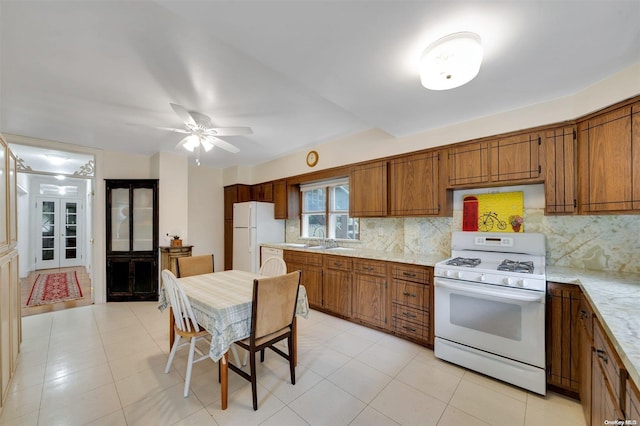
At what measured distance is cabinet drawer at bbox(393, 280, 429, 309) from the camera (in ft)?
8.48

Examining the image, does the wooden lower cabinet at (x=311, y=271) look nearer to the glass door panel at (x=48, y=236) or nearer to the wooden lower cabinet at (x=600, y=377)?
the wooden lower cabinet at (x=600, y=377)

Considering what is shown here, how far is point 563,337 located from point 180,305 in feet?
9.37

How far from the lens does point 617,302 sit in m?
1.37

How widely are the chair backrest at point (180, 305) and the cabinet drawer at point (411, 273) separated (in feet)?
6.57

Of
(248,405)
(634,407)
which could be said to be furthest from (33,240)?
(634,407)

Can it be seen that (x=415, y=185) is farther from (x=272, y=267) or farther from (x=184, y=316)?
(x=184, y=316)

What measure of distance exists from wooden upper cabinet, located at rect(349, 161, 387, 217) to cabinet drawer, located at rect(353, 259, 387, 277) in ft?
2.14

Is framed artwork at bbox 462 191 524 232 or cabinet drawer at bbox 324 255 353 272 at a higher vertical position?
framed artwork at bbox 462 191 524 232

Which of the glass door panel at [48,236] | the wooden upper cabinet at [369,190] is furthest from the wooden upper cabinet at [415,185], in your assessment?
the glass door panel at [48,236]

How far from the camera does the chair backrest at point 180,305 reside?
183 cm

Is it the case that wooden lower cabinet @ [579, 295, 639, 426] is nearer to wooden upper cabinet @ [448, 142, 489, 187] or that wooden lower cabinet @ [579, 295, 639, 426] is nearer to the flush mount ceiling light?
wooden upper cabinet @ [448, 142, 489, 187]

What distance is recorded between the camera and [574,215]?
7.08 ft

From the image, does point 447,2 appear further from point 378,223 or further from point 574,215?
point 378,223

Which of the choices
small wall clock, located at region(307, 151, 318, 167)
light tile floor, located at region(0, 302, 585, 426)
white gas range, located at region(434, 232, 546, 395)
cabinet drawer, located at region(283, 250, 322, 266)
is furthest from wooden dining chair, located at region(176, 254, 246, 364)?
white gas range, located at region(434, 232, 546, 395)
